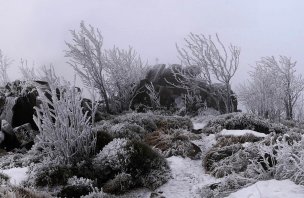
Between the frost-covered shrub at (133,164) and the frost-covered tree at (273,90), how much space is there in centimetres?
1284

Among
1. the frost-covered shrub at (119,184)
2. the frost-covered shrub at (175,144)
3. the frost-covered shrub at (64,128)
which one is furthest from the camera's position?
the frost-covered shrub at (175,144)

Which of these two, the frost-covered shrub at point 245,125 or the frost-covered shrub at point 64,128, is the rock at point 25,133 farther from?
the frost-covered shrub at point 245,125

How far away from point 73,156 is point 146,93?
13.0m

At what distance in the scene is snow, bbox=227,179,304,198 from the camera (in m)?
5.47

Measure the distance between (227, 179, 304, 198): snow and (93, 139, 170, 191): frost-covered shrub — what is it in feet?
8.01

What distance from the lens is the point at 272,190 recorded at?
5.67 meters

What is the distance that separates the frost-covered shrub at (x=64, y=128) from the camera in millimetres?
8406

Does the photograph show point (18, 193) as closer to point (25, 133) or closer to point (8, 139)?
point (8, 139)

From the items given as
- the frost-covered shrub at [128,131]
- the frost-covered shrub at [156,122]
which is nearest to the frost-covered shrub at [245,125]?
the frost-covered shrub at [156,122]

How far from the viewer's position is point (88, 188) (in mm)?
7715

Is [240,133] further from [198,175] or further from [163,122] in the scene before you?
[163,122]

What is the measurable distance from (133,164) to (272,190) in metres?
3.53

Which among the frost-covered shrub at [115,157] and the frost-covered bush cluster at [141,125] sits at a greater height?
the frost-covered bush cluster at [141,125]

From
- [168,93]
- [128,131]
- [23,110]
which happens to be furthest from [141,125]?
[168,93]
